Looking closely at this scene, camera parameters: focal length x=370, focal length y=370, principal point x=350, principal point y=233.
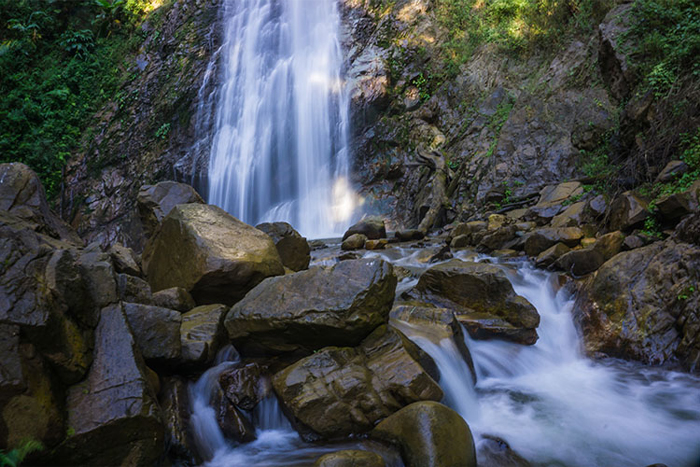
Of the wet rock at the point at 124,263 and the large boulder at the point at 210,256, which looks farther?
the wet rock at the point at 124,263

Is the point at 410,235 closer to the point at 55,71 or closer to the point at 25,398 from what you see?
the point at 25,398

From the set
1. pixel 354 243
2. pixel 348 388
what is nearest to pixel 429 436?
pixel 348 388

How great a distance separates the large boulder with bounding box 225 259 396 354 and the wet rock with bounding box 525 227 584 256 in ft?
14.7

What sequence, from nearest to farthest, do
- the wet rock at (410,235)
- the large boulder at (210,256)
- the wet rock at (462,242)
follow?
the large boulder at (210,256)
the wet rock at (462,242)
the wet rock at (410,235)

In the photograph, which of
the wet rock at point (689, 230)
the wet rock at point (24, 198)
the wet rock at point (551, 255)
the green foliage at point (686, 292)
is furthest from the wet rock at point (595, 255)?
the wet rock at point (24, 198)

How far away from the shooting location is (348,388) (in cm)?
314

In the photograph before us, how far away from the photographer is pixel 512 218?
31.7ft

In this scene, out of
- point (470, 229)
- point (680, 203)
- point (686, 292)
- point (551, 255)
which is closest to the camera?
point (686, 292)

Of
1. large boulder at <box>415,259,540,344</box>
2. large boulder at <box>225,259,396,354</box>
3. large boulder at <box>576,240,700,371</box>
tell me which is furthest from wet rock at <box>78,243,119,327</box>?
large boulder at <box>576,240,700,371</box>

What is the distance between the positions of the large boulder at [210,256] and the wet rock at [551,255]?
4.54m

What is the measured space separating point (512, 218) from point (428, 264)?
10.2ft

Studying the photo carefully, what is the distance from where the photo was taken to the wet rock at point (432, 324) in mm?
4137

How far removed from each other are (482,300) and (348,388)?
8.81ft

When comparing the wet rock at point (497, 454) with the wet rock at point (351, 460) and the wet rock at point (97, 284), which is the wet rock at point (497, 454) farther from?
the wet rock at point (97, 284)
